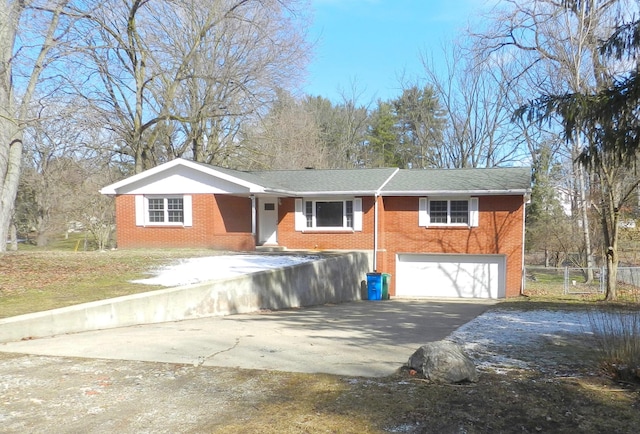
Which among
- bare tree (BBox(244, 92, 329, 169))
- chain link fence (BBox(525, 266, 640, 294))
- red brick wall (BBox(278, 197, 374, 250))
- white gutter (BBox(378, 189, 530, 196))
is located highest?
bare tree (BBox(244, 92, 329, 169))

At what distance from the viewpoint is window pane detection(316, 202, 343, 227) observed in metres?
22.0

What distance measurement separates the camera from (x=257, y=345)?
21.7 feet

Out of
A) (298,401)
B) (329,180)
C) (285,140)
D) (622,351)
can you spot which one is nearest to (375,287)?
(329,180)

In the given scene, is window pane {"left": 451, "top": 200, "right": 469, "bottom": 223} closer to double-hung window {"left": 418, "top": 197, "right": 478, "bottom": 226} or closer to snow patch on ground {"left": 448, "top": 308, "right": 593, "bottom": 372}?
double-hung window {"left": 418, "top": 197, "right": 478, "bottom": 226}

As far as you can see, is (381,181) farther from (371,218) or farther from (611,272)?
(611,272)

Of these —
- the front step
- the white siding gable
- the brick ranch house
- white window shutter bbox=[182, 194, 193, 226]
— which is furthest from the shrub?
white window shutter bbox=[182, 194, 193, 226]

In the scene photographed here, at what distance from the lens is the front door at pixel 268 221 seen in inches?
894

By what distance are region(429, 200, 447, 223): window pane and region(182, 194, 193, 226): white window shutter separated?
34.1ft

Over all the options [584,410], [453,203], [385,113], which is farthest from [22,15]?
[385,113]

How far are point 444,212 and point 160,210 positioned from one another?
12.5m

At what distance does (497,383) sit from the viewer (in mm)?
4582

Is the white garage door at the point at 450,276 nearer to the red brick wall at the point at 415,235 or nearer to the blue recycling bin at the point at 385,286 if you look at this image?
the red brick wall at the point at 415,235

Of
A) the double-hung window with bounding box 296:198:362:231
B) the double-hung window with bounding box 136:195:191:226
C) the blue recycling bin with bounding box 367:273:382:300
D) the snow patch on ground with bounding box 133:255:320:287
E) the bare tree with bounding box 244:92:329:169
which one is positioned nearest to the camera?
the snow patch on ground with bounding box 133:255:320:287

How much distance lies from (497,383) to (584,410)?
79cm
